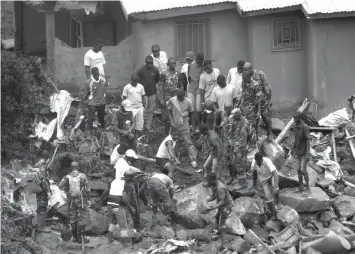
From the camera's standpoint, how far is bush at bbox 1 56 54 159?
21.6m

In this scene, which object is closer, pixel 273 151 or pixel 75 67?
pixel 273 151

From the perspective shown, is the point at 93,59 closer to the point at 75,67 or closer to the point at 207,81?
the point at 75,67

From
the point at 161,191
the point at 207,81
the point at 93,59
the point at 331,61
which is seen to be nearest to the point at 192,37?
the point at 93,59

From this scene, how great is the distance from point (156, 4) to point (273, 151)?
596 cm

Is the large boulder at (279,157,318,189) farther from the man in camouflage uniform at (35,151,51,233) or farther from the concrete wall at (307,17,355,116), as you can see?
the man in camouflage uniform at (35,151,51,233)

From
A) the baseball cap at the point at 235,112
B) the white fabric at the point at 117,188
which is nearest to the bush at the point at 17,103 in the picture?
the white fabric at the point at 117,188

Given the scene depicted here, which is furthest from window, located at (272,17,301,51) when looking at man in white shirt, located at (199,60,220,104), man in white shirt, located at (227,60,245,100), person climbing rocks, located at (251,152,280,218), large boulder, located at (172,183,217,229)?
large boulder, located at (172,183,217,229)

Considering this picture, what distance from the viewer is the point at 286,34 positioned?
24.3 meters

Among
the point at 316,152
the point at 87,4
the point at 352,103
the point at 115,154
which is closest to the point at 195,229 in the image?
the point at 115,154

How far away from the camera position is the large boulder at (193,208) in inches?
755

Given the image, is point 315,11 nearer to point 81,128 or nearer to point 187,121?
point 187,121

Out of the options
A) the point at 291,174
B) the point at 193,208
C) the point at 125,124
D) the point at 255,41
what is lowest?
the point at 193,208

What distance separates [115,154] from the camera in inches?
766

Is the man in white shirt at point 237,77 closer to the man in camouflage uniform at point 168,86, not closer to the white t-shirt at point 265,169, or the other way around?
the man in camouflage uniform at point 168,86
